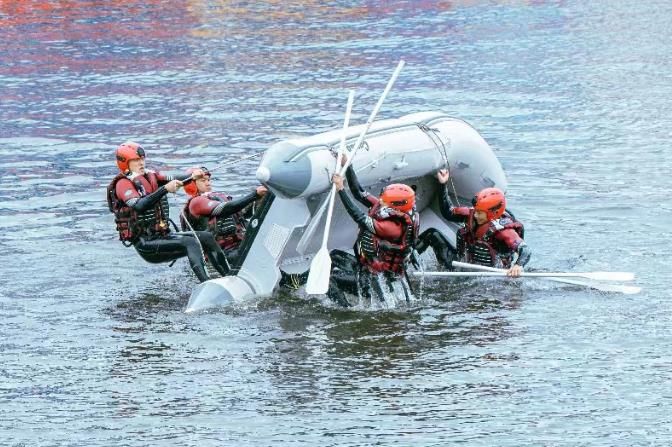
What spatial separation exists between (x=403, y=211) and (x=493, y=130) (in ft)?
35.1

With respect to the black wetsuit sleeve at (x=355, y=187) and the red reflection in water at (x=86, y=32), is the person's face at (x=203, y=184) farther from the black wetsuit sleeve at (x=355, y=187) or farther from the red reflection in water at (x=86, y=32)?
the red reflection in water at (x=86, y=32)

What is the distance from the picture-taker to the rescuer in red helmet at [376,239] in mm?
16016

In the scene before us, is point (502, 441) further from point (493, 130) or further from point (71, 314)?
point (493, 130)

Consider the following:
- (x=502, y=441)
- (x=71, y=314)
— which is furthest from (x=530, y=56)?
(x=502, y=441)

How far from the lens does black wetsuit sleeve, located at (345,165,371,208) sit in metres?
16.2

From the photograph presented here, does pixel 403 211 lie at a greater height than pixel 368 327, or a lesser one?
greater

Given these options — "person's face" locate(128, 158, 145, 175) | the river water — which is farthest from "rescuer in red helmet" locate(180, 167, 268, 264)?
the river water

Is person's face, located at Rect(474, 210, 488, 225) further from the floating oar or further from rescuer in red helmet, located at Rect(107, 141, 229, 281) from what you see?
rescuer in red helmet, located at Rect(107, 141, 229, 281)

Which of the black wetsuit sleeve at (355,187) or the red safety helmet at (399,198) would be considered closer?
the red safety helmet at (399,198)

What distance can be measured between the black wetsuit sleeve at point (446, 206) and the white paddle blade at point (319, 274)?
7.33 feet

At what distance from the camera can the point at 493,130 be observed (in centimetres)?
2634

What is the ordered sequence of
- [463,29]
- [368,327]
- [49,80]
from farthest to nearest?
1. [463,29]
2. [49,80]
3. [368,327]

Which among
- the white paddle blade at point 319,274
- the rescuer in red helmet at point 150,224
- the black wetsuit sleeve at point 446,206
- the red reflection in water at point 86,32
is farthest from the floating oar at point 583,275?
the red reflection in water at point 86,32

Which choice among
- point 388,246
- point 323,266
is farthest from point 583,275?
point 323,266
